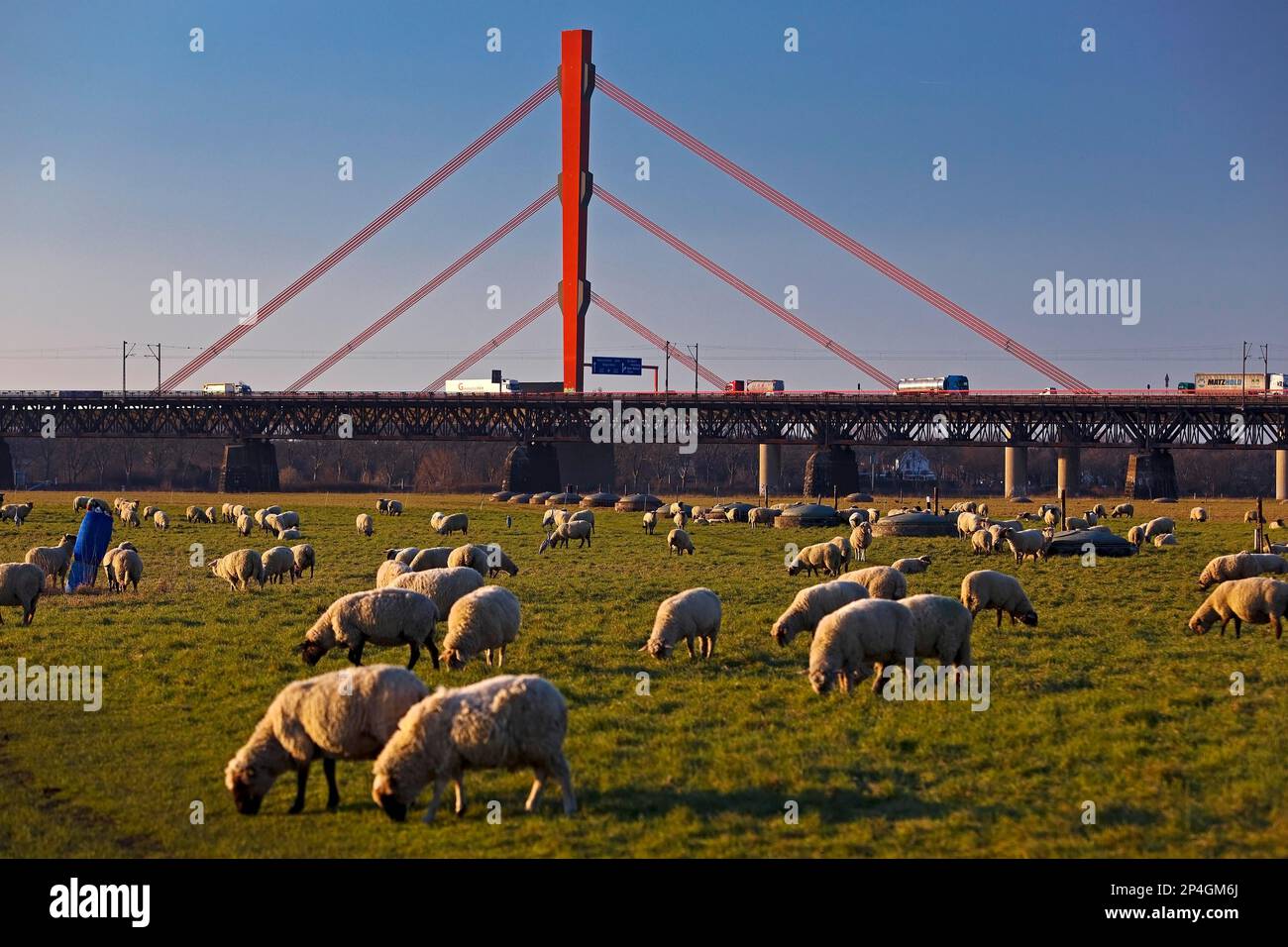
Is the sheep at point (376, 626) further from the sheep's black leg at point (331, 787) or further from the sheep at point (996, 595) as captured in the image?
the sheep at point (996, 595)

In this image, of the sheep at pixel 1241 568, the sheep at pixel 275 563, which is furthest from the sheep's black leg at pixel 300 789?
the sheep at pixel 1241 568

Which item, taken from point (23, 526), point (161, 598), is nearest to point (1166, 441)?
point (23, 526)

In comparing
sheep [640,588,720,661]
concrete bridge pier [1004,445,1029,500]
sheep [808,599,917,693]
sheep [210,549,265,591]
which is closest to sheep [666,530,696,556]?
sheep [210,549,265,591]

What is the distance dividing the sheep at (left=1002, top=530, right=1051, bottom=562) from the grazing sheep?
664 inches

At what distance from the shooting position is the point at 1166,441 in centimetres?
10431

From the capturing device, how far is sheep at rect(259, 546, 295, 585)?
32.4 metres

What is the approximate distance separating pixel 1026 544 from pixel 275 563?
2210cm

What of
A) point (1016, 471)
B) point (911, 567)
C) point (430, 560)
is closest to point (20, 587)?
point (430, 560)

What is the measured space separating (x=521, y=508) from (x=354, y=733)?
6942cm

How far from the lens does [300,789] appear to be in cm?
1226

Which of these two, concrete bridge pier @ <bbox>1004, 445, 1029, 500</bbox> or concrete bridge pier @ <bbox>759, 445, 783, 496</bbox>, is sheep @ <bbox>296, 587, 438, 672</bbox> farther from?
concrete bridge pier @ <bbox>1004, 445, 1029, 500</bbox>

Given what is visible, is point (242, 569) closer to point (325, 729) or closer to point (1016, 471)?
point (325, 729)

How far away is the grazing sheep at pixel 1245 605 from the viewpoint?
2064cm
